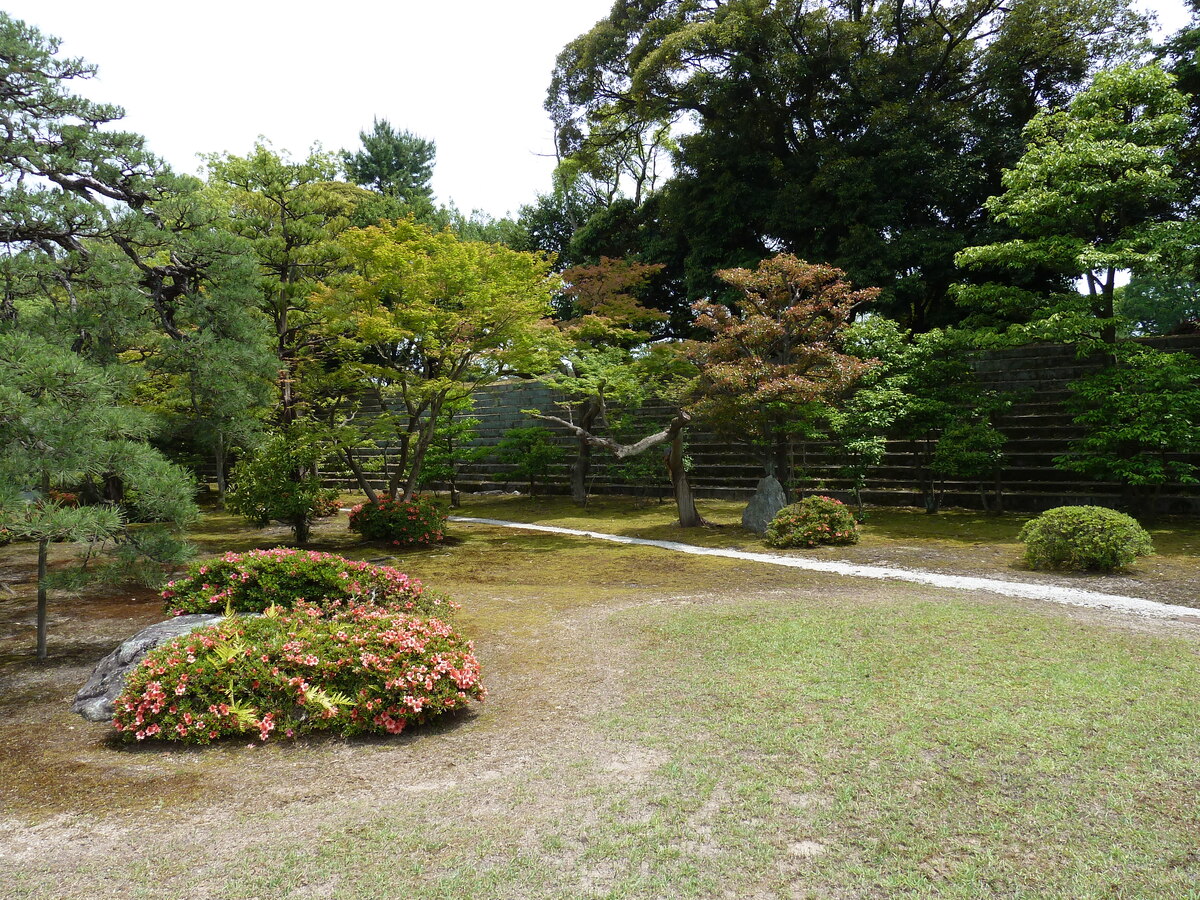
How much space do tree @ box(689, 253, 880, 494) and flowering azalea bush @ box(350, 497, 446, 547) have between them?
4.25 meters

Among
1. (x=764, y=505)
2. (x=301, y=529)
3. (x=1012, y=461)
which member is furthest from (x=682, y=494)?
(x=301, y=529)

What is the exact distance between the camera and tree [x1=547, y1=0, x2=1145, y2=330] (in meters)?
13.3

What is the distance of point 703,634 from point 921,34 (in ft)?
47.8

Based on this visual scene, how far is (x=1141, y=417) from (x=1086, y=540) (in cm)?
334

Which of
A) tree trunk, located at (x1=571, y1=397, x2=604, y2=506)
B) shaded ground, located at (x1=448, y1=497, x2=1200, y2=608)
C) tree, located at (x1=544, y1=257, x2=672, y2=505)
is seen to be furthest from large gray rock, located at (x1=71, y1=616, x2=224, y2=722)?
tree trunk, located at (x1=571, y1=397, x2=604, y2=506)

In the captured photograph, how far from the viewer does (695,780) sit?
9.81 ft

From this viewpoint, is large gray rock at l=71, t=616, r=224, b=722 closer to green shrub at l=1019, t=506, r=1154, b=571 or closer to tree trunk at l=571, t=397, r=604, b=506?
green shrub at l=1019, t=506, r=1154, b=571

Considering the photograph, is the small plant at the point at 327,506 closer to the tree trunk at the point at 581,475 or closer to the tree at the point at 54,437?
the tree trunk at the point at 581,475

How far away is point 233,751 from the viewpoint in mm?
3508

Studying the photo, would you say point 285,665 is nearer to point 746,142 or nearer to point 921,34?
point 746,142

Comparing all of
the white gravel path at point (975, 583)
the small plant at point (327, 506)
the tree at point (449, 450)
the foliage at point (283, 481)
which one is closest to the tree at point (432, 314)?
the foliage at point (283, 481)

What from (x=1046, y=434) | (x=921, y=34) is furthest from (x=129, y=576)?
(x=921, y=34)

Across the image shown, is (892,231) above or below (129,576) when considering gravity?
above

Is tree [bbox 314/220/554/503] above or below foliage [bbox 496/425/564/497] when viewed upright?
above
